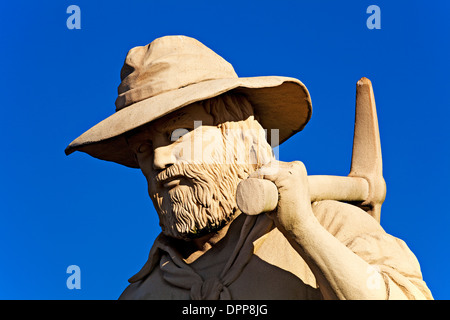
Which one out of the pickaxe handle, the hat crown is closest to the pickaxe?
the pickaxe handle

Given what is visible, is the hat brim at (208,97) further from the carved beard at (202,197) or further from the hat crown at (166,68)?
the carved beard at (202,197)

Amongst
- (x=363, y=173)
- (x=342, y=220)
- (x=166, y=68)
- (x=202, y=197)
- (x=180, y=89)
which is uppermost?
(x=166, y=68)

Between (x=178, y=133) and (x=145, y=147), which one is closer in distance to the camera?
(x=178, y=133)

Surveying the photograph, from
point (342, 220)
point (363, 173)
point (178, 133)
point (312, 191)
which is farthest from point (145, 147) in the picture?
point (363, 173)

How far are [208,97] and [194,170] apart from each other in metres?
0.50

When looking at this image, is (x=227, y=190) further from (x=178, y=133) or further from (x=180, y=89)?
(x=180, y=89)

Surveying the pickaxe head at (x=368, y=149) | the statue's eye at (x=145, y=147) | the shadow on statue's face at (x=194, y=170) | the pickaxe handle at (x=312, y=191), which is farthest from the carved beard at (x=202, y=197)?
the pickaxe head at (x=368, y=149)

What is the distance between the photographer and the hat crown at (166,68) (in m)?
5.84

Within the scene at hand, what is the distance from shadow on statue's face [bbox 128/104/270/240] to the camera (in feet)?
18.1

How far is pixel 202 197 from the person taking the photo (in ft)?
18.1

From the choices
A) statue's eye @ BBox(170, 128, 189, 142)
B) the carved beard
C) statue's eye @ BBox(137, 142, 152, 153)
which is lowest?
the carved beard

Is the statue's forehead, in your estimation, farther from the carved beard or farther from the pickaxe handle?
the pickaxe handle
